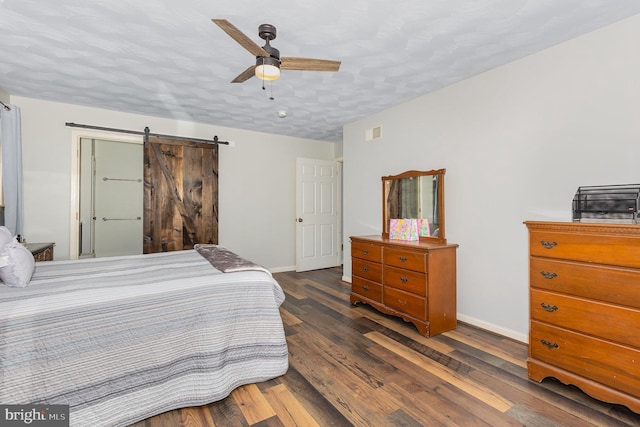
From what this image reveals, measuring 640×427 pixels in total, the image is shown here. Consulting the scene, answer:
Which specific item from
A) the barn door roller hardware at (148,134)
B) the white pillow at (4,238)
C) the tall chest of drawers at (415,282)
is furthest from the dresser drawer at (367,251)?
the white pillow at (4,238)

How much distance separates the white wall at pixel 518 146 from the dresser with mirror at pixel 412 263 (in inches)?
6.3

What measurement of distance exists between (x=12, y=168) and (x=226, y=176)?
241 centimetres

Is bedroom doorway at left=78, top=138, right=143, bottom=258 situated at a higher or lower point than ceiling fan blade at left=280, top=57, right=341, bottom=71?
lower

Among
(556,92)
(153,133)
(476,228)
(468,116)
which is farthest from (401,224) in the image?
(153,133)

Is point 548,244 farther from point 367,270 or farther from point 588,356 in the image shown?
point 367,270

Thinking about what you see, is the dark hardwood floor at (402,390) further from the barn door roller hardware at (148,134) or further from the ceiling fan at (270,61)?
the barn door roller hardware at (148,134)

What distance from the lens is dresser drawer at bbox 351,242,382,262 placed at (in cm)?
332

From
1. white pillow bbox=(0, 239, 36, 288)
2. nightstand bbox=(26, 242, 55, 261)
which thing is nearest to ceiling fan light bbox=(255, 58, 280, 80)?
white pillow bbox=(0, 239, 36, 288)

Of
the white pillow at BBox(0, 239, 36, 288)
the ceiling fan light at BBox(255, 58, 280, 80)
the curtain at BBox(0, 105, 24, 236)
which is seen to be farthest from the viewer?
the curtain at BBox(0, 105, 24, 236)

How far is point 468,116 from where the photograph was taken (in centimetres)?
301

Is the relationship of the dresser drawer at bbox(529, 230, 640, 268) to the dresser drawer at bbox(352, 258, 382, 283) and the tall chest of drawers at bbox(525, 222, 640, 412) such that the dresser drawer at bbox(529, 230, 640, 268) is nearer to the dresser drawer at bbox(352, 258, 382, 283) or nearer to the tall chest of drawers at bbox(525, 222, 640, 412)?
the tall chest of drawers at bbox(525, 222, 640, 412)

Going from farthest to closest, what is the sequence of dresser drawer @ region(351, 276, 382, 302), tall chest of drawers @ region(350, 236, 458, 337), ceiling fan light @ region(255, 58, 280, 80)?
dresser drawer @ region(351, 276, 382, 302), tall chest of drawers @ region(350, 236, 458, 337), ceiling fan light @ region(255, 58, 280, 80)

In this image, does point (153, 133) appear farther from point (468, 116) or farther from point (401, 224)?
point (468, 116)

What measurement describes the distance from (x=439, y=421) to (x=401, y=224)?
2.19 meters
